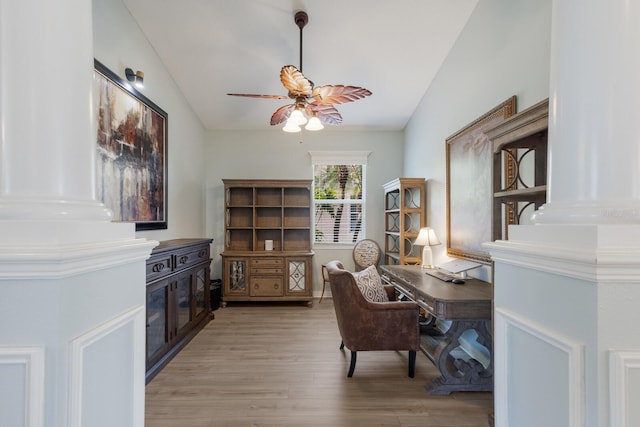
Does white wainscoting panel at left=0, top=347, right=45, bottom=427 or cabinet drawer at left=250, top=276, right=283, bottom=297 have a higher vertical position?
white wainscoting panel at left=0, top=347, right=45, bottom=427

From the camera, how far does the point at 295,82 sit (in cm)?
251

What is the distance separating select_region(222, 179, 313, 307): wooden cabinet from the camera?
4.52 meters

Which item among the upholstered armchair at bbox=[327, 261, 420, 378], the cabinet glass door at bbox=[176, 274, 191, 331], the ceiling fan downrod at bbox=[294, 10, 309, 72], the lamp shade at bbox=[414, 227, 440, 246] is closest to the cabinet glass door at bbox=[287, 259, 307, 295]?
the cabinet glass door at bbox=[176, 274, 191, 331]

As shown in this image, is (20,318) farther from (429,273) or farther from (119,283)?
(429,273)

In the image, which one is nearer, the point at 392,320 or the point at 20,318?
the point at 20,318

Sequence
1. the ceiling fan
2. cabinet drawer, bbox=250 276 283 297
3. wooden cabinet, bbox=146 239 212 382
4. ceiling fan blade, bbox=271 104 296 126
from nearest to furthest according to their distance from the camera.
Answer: the ceiling fan → wooden cabinet, bbox=146 239 212 382 → ceiling fan blade, bbox=271 104 296 126 → cabinet drawer, bbox=250 276 283 297

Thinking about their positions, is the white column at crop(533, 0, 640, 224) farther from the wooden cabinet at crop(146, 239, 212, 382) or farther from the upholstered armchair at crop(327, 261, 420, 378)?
the wooden cabinet at crop(146, 239, 212, 382)

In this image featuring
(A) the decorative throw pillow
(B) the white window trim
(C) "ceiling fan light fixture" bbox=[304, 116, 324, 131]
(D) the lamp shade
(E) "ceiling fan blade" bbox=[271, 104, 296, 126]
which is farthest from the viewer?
(B) the white window trim

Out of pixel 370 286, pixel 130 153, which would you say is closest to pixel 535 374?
pixel 370 286

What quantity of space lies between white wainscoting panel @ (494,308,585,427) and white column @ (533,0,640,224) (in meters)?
0.35

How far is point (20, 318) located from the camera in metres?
0.73

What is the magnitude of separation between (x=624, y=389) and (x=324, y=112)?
2740 millimetres

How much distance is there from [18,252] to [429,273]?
3052mm

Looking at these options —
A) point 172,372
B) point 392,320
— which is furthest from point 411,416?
point 172,372
